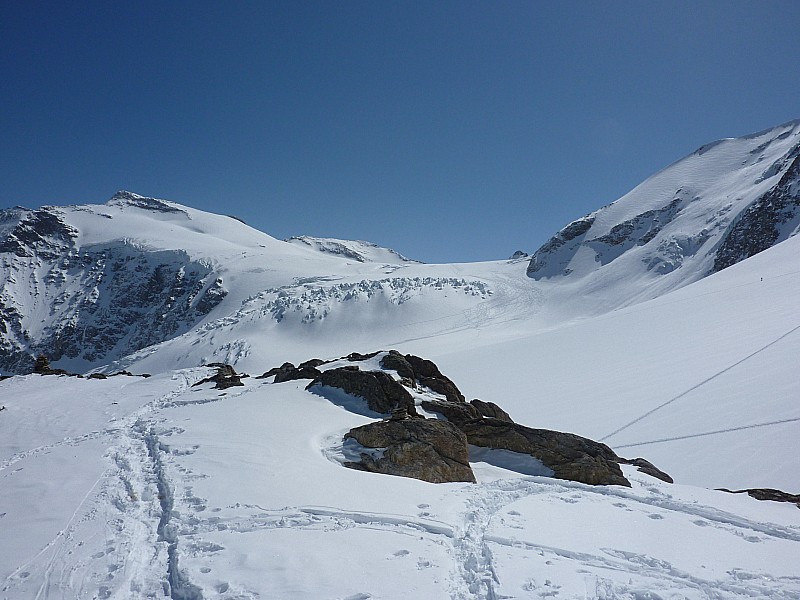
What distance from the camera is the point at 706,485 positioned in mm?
9961

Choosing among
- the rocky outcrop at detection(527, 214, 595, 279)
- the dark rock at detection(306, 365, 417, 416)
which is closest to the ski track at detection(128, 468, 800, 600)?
the dark rock at detection(306, 365, 417, 416)

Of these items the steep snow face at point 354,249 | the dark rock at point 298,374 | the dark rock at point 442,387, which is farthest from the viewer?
the steep snow face at point 354,249

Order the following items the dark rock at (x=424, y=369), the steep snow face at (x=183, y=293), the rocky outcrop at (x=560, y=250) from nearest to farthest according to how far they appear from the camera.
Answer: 1. the dark rock at (x=424, y=369)
2. the steep snow face at (x=183, y=293)
3. the rocky outcrop at (x=560, y=250)

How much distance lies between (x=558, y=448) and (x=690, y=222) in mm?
57032

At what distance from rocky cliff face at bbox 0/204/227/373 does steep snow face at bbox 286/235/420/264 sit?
6605 centimetres

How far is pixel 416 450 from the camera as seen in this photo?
9.22 metres

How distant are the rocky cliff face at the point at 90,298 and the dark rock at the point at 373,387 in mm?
53548

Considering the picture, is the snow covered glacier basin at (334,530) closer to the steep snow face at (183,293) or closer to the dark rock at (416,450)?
the dark rock at (416,450)

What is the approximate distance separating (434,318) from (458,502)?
128 feet

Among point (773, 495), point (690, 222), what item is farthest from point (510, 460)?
point (690, 222)

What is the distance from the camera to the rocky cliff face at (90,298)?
234 feet

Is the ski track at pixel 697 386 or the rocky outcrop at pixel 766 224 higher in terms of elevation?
the rocky outcrop at pixel 766 224

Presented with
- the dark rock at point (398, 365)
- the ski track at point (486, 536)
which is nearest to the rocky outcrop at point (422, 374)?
the dark rock at point (398, 365)

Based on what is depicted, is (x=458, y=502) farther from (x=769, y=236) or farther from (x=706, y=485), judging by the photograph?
(x=769, y=236)
